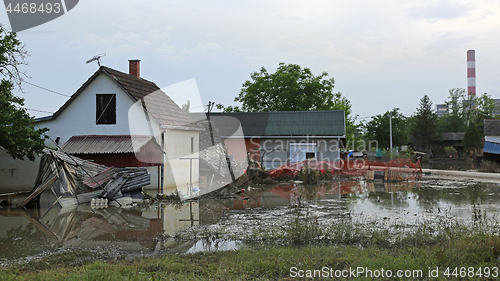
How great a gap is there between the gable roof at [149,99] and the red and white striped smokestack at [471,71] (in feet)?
257

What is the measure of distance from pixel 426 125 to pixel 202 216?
53.6 m

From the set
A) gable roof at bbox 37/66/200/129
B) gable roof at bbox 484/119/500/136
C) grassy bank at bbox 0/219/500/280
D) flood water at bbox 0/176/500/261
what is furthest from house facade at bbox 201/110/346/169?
gable roof at bbox 484/119/500/136

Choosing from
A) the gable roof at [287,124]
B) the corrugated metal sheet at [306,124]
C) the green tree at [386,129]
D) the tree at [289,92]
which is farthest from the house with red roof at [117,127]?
the green tree at [386,129]

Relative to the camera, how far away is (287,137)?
2931 centimetres

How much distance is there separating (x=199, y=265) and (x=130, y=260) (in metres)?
1.52

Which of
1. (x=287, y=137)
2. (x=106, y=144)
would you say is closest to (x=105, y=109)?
(x=106, y=144)

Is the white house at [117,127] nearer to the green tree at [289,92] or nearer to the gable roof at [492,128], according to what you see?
the green tree at [289,92]

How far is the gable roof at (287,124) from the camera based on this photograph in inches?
1160

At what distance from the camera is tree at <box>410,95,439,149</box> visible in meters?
58.3

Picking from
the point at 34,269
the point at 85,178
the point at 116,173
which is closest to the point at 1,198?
the point at 85,178

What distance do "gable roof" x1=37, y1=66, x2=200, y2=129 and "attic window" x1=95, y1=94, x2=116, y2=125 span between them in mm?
858

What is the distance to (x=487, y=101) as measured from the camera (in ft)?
243

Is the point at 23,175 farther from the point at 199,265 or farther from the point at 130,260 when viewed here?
the point at 199,265

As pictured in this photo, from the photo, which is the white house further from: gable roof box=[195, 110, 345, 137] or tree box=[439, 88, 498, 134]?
tree box=[439, 88, 498, 134]
